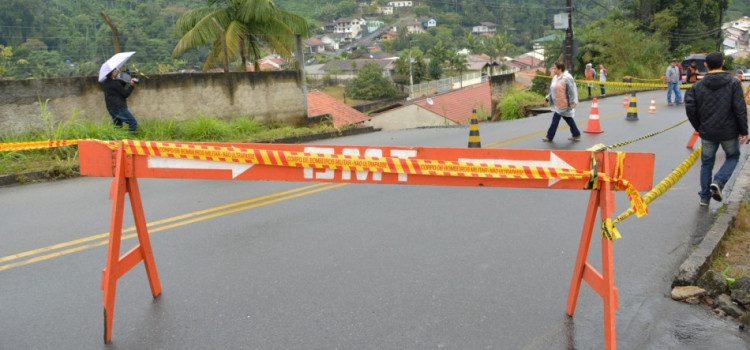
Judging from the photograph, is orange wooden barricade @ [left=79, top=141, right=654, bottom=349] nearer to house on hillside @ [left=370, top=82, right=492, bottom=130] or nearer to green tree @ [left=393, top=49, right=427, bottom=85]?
house on hillside @ [left=370, top=82, right=492, bottom=130]

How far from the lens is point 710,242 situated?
17.5ft

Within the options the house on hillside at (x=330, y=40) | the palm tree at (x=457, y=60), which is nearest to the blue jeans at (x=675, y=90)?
the palm tree at (x=457, y=60)

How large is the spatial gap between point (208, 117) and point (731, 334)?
1250 centimetres

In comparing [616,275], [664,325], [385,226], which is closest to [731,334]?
[664,325]

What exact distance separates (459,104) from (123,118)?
984 inches

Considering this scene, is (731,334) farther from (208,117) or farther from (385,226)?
(208,117)

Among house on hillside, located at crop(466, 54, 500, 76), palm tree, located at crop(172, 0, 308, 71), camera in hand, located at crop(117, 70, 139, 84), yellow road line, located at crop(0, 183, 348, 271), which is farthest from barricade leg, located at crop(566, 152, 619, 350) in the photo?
house on hillside, located at crop(466, 54, 500, 76)

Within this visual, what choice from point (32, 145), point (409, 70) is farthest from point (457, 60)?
point (32, 145)

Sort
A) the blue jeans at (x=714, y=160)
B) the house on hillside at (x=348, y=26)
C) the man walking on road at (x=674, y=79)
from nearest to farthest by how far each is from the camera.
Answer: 1. the blue jeans at (x=714, y=160)
2. the man walking on road at (x=674, y=79)
3. the house on hillside at (x=348, y=26)

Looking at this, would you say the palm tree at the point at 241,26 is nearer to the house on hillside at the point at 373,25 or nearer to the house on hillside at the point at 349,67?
the house on hillside at the point at 349,67

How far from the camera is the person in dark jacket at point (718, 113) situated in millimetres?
6480

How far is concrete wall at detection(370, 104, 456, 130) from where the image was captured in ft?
108

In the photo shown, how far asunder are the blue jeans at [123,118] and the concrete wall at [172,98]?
722 millimetres

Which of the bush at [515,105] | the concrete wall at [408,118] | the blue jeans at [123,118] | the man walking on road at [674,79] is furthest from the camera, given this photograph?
the concrete wall at [408,118]
